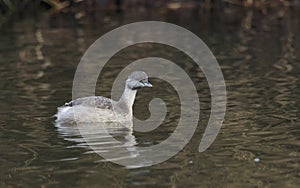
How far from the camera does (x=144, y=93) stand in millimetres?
13453

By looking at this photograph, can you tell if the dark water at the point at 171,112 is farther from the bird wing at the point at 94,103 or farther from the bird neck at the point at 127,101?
the bird wing at the point at 94,103

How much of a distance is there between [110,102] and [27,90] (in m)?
2.43

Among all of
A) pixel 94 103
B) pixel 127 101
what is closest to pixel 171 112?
pixel 127 101

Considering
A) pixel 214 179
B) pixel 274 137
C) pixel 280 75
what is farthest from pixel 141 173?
pixel 280 75

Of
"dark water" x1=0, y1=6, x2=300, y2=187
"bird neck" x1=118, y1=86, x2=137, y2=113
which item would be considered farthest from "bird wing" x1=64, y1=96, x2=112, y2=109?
"dark water" x1=0, y1=6, x2=300, y2=187

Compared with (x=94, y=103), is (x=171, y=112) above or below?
below

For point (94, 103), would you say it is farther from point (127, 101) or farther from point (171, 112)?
point (171, 112)

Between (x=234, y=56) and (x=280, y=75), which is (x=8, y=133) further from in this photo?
→ (x=234, y=56)

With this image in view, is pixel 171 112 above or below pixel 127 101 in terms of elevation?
below

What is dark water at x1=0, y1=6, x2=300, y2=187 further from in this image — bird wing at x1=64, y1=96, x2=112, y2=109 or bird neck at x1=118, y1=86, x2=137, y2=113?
bird wing at x1=64, y1=96, x2=112, y2=109

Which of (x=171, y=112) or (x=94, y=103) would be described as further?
(x=171, y=112)

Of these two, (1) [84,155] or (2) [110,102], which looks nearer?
(1) [84,155]

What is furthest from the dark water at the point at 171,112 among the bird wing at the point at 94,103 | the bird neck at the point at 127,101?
the bird wing at the point at 94,103

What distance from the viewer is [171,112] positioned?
11.8 metres
